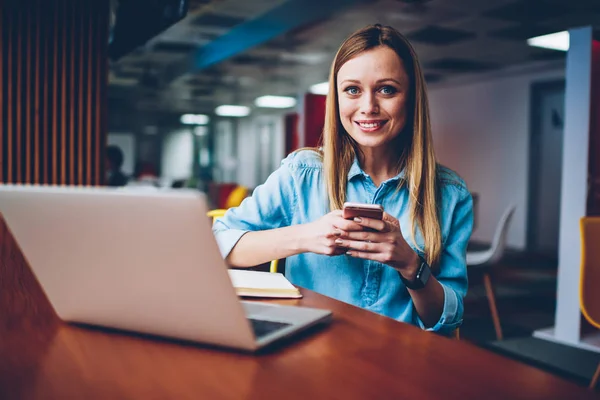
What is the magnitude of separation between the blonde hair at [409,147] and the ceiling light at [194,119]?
16.2 meters

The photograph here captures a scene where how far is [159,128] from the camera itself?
57.2 ft

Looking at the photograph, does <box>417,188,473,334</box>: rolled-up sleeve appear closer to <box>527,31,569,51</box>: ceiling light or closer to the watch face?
the watch face

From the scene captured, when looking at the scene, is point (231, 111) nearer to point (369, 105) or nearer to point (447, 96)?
point (447, 96)

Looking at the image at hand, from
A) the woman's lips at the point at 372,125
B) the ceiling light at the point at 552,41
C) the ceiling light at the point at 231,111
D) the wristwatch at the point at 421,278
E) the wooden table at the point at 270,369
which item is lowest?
the wooden table at the point at 270,369

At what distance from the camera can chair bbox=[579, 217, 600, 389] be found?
2.54 meters

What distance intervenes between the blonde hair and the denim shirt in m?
0.03

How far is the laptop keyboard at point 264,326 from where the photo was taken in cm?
79

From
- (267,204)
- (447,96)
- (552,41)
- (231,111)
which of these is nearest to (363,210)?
(267,204)

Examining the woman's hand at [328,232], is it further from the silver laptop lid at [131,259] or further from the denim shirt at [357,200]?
the silver laptop lid at [131,259]

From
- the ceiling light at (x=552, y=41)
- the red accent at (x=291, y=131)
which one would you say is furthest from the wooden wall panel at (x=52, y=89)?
the red accent at (x=291, y=131)

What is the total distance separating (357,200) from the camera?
4.91ft

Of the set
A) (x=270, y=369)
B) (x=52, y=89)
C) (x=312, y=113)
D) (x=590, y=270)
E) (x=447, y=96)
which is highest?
(x=447, y=96)

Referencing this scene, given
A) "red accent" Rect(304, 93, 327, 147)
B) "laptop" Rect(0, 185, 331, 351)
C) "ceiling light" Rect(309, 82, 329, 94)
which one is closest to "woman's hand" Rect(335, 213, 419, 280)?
"laptop" Rect(0, 185, 331, 351)

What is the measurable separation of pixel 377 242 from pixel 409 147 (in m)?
0.50
